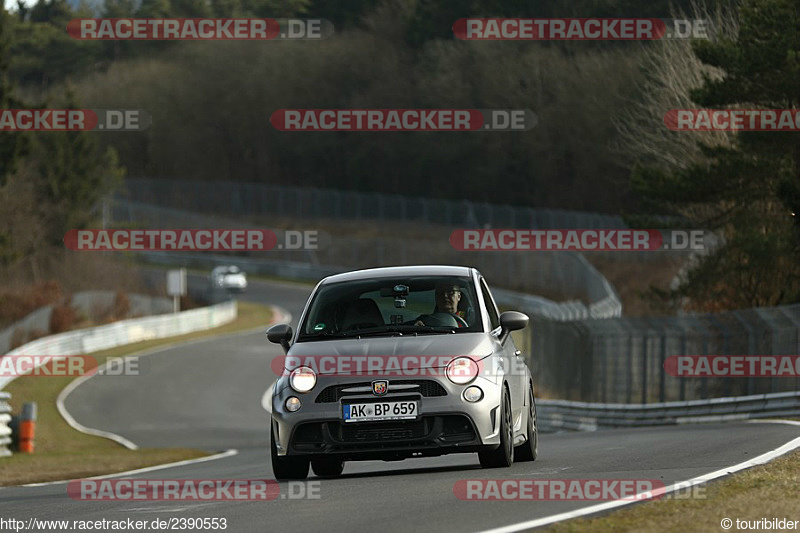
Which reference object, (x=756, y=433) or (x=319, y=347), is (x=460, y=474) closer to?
(x=319, y=347)

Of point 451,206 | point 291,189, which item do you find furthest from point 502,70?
point 291,189

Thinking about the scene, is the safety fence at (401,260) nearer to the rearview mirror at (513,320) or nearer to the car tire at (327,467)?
the car tire at (327,467)

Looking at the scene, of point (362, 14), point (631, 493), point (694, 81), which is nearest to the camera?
point (631, 493)

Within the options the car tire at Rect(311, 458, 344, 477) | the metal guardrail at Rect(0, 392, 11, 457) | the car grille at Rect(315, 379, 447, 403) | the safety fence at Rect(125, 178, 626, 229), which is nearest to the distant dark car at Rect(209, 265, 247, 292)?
the safety fence at Rect(125, 178, 626, 229)

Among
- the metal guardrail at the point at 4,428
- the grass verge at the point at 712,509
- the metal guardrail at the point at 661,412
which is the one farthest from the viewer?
the metal guardrail at the point at 4,428

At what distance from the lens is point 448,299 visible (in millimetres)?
13367

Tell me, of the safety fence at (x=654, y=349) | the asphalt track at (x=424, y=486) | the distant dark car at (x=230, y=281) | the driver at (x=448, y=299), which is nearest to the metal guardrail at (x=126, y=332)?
the distant dark car at (x=230, y=281)

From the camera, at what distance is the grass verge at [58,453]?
23.0m

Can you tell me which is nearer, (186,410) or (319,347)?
(319,347)

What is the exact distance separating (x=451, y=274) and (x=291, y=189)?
8890cm

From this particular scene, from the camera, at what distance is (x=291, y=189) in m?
Answer: 102

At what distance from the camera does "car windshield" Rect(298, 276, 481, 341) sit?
13.0 meters

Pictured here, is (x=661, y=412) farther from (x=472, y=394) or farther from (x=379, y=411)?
(x=379, y=411)

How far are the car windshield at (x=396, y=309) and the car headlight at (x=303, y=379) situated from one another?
0.64 metres
